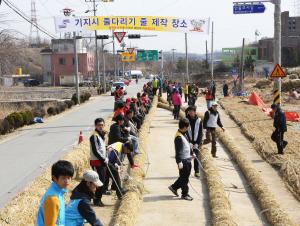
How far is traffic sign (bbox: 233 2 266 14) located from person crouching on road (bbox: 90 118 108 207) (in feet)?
39.4

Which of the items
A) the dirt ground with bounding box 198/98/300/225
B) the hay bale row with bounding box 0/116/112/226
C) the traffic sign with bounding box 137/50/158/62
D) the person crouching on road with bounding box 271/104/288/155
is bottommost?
the dirt ground with bounding box 198/98/300/225

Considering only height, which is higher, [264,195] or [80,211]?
[80,211]

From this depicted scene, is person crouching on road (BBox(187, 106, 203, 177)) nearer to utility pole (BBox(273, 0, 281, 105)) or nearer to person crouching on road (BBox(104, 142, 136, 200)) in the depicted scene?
person crouching on road (BBox(104, 142, 136, 200))

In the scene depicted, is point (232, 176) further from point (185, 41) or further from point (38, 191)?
point (185, 41)

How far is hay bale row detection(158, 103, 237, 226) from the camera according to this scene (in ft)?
25.5

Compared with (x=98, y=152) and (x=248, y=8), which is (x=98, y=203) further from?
(x=248, y=8)

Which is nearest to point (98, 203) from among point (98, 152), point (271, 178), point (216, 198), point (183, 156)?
point (98, 152)

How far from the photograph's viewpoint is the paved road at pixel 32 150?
1187cm

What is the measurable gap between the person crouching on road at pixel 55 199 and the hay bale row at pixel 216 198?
3.52 m

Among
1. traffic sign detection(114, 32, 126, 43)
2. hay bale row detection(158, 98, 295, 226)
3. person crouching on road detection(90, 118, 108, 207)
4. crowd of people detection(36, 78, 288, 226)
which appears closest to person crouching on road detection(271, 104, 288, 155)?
crowd of people detection(36, 78, 288, 226)

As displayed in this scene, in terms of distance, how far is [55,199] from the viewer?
4621mm

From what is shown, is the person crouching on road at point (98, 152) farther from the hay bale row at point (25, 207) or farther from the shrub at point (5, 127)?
the shrub at point (5, 127)

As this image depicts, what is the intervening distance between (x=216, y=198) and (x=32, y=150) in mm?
9138

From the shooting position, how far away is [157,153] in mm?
14969
